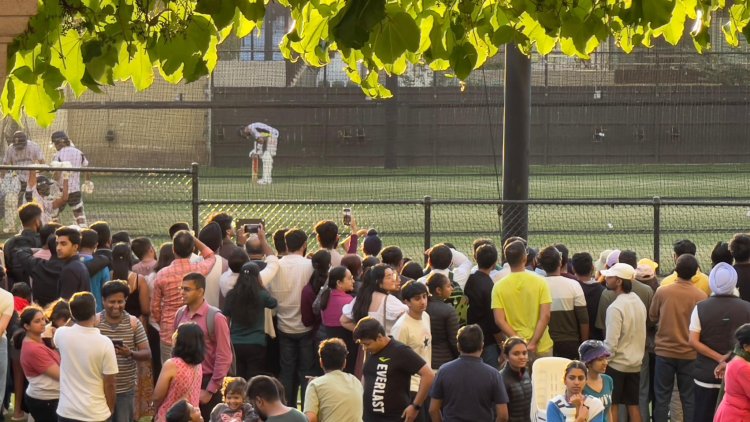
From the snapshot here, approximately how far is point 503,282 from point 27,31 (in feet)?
16.9

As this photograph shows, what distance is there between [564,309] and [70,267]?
3.62 metres

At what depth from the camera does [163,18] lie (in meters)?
5.60

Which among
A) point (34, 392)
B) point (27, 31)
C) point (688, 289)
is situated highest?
point (27, 31)

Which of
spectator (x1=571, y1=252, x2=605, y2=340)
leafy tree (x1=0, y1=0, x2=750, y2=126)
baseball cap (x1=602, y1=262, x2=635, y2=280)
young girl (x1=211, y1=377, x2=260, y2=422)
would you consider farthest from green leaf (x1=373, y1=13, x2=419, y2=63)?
spectator (x1=571, y1=252, x2=605, y2=340)

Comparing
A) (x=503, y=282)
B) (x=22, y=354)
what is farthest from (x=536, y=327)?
(x=22, y=354)

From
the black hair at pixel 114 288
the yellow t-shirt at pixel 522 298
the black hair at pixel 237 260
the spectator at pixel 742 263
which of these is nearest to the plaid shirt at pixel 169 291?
the black hair at pixel 237 260

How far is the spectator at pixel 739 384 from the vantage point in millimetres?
8164

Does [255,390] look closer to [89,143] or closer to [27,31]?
[27,31]

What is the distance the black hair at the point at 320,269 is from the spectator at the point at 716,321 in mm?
2673

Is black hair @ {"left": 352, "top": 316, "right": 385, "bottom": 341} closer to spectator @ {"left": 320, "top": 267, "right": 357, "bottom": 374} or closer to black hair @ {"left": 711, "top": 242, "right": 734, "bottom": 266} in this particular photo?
spectator @ {"left": 320, "top": 267, "right": 357, "bottom": 374}

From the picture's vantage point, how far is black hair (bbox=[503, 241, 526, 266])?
30.9ft

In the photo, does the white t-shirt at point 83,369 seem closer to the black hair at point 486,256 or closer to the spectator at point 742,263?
the black hair at point 486,256

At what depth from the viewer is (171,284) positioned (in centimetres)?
969

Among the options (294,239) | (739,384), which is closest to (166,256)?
(294,239)
